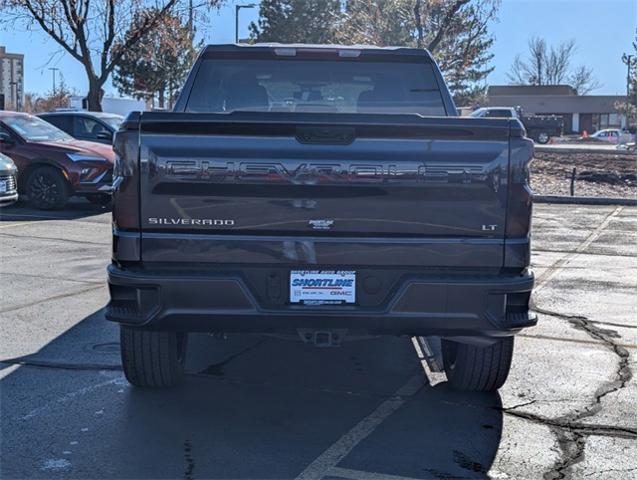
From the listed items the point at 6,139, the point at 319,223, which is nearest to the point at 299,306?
the point at 319,223

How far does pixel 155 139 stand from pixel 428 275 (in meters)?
1.55

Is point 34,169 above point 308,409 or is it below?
above

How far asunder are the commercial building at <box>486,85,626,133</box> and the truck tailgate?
8169cm

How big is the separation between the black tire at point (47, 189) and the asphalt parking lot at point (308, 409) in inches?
284

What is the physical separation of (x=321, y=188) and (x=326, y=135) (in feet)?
0.90

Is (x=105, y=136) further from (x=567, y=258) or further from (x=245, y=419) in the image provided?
(x=245, y=419)

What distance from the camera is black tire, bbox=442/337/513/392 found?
530 centimetres

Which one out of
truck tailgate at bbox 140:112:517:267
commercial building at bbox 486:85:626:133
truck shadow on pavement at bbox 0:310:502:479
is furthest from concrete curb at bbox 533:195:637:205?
commercial building at bbox 486:85:626:133

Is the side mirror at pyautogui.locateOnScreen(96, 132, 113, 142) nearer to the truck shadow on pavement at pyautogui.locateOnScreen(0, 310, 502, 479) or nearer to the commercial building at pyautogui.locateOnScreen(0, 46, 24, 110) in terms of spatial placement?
the truck shadow on pavement at pyautogui.locateOnScreen(0, 310, 502, 479)

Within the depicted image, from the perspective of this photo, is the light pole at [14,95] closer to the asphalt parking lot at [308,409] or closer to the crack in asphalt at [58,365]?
the asphalt parking lot at [308,409]

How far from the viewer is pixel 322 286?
15.0 ft

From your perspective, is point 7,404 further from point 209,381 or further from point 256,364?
point 256,364

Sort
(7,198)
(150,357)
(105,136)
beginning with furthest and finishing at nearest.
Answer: (105,136) < (7,198) < (150,357)

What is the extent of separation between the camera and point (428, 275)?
4543 mm
